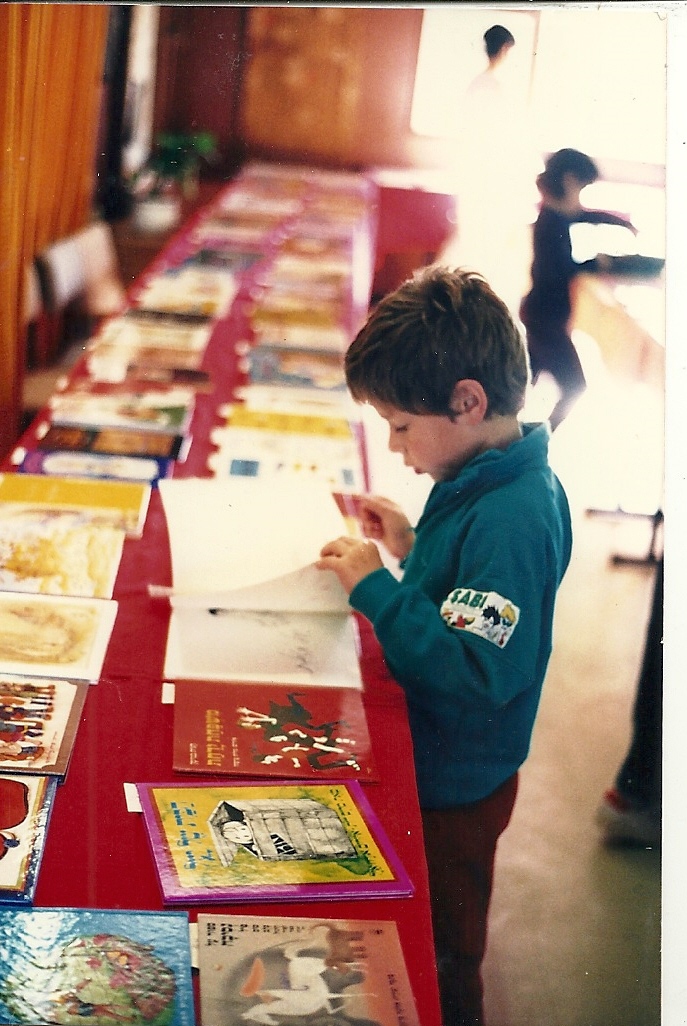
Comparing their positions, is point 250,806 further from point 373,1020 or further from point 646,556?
point 646,556

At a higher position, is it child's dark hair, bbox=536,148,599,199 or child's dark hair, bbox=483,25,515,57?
child's dark hair, bbox=483,25,515,57

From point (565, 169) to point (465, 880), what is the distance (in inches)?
39.2

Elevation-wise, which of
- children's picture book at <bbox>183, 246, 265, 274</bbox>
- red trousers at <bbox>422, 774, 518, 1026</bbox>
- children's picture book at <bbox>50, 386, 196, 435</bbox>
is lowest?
red trousers at <bbox>422, 774, 518, 1026</bbox>

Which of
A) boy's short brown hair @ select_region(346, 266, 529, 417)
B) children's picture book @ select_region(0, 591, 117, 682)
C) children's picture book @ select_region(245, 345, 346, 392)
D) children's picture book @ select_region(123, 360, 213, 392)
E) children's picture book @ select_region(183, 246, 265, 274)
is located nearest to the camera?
children's picture book @ select_region(0, 591, 117, 682)

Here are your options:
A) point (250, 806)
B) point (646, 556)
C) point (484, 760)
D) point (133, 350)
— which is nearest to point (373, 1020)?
point (250, 806)

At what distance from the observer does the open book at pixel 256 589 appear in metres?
1.45

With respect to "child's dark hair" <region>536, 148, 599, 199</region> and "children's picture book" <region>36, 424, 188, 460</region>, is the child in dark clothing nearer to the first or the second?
"child's dark hair" <region>536, 148, 599, 199</region>

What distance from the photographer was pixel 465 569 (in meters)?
1.49

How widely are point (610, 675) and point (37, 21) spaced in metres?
1.25

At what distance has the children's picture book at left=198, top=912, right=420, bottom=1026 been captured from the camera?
1.15 meters

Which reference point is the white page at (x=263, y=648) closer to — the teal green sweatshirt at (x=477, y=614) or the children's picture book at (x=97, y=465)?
the teal green sweatshirt at (x=477, y=614)

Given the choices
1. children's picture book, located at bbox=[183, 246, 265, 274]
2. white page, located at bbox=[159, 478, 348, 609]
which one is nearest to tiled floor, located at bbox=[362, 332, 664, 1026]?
white page, located at bbox=[159, 478, 348, 609]

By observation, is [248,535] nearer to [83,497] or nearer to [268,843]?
[83,497]

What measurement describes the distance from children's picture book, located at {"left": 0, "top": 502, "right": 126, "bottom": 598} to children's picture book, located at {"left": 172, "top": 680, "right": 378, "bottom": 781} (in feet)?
0.78
